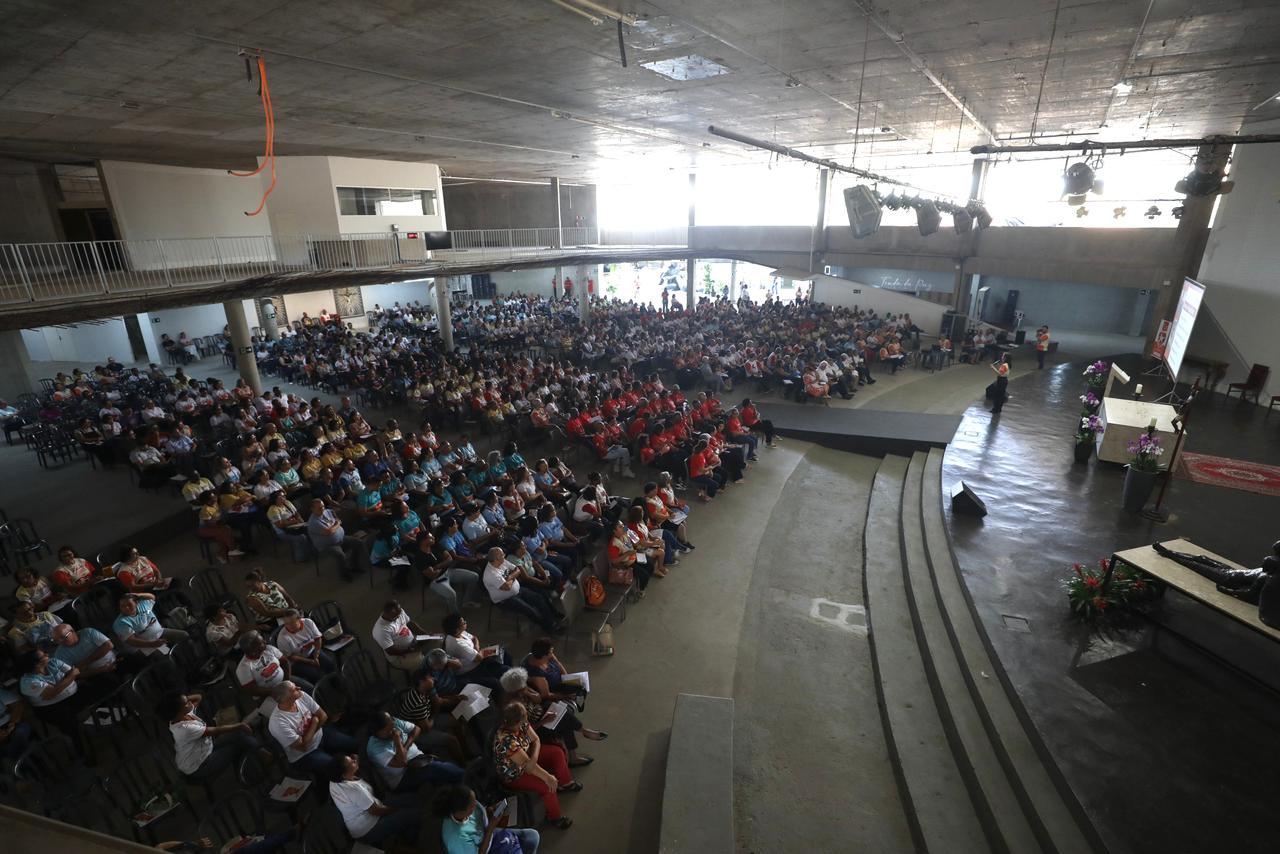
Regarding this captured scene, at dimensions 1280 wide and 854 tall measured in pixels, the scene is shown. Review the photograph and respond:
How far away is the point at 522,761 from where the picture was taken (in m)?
3.80

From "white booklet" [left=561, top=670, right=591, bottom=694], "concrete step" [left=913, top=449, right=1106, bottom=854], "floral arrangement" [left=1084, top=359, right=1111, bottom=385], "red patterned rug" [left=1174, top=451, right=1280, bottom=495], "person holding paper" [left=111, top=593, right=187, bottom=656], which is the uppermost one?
"floral arrangement" [left=1084, top=359, right=1111, bottom=385]

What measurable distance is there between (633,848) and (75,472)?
10.7 metres

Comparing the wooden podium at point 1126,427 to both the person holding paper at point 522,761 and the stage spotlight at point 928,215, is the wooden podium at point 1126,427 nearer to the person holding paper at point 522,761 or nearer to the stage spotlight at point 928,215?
the stage spotlight at point 928,215

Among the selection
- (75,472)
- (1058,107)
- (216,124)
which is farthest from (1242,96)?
(75,472)

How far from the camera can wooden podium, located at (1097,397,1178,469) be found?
8180 mm

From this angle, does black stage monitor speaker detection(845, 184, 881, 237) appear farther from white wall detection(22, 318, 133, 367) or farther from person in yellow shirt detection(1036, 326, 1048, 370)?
white wall detection(22, 318, 133, 367)

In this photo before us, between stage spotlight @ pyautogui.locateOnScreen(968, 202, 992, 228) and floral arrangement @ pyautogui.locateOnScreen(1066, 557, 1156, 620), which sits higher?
stage spotlight @ pyautogui.locateOnScreen(968, 202, 992, 228)

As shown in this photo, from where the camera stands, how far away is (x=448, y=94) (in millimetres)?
9750

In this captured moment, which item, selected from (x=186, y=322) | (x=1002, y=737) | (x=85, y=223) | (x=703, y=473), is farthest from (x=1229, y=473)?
(x=85, y=223)

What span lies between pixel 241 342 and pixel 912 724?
13.5m

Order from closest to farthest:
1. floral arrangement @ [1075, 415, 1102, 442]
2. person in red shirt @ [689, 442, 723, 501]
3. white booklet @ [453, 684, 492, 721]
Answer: white booklet @ [453, 684, 492, 721]
floral arrangement @ [1075, 415, 1102, 442]
person in red shirt @ [689, 442, 723, 501]

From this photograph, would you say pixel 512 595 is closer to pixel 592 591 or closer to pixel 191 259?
pixel 592 591

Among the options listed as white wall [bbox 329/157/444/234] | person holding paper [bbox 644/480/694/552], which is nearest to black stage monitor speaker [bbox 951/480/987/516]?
person holding paper [bbox 644/480/694/552]

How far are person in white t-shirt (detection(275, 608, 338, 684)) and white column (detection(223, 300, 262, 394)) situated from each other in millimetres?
9404
